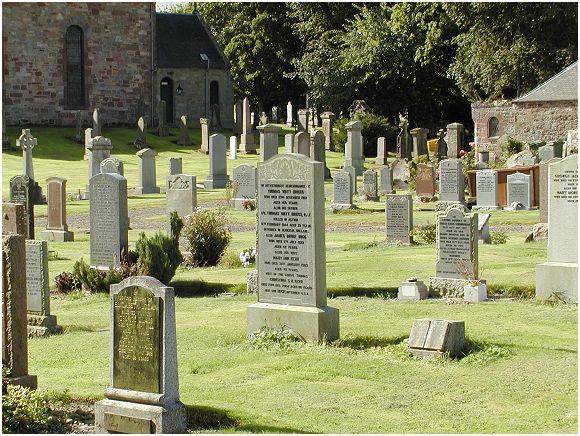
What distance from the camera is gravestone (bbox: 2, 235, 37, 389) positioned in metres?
9.82

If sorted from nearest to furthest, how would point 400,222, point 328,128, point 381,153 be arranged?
point 400,222 → point 381,153 → point 328,128

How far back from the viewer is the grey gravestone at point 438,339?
11.2m

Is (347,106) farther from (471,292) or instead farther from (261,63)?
(471,292)

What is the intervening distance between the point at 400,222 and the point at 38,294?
9073 mm

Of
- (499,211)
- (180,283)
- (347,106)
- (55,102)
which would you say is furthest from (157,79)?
(180,283)

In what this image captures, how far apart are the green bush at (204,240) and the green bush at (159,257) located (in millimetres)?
1970

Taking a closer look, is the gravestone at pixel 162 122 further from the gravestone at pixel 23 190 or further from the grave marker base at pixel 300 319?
the grave marker base at pixel 300 319

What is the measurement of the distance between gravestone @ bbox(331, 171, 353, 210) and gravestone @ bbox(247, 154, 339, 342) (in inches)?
659

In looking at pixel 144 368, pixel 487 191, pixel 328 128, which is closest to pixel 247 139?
pixel 328 128

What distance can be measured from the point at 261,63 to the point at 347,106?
9.97m

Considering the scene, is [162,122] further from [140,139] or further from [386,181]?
[386,181]

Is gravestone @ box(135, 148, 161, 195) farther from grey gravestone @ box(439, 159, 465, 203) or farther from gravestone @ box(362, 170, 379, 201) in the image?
grey gravestone @ box(439, 159, 465, 203)

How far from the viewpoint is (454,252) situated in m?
15.7

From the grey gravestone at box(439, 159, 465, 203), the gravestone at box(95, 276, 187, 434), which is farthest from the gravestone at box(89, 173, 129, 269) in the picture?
the grey gravestone at box(439, 159, 465, 203)
